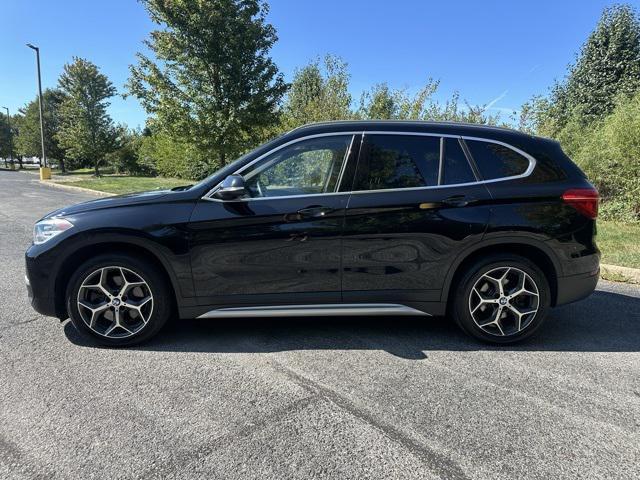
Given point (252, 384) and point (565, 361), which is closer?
point (252, 384)

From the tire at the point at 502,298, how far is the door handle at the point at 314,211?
1294 millimetres

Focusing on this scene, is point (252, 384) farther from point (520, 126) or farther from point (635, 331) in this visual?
point (520, 126)

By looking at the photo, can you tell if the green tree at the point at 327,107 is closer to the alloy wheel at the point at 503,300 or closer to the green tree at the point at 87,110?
the alloy wheel at the point at 503,300

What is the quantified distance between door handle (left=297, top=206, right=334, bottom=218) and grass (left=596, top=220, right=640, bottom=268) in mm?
5012

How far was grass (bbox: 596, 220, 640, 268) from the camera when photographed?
6242 mm

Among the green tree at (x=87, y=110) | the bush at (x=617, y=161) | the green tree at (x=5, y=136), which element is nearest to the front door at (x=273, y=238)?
the bush at (x=617, y=161)

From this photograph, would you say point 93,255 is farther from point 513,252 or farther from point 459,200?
point 513,252

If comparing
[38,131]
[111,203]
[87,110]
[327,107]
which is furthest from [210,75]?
[38,131]

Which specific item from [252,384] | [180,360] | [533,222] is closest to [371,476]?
[252,384]

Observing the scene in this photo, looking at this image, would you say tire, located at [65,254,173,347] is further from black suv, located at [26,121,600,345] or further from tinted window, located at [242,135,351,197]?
tinted window, located at [242,135,351,197]

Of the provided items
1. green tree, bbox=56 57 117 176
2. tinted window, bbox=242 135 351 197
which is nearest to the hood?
tinted window, bbox=242 135 351 197

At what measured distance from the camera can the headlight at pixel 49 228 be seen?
340 centimetres

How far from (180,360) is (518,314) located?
2.80m

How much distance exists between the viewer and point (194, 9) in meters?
12.5
